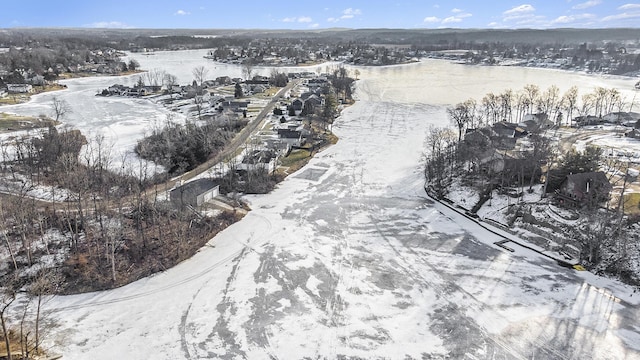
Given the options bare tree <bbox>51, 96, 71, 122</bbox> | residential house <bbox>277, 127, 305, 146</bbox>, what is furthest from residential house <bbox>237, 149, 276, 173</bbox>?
bare tree <bbox>51, 96, 71, 122</bbox>

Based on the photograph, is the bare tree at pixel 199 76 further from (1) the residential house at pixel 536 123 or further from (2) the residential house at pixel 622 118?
(2) the residential house at pixel 622 118

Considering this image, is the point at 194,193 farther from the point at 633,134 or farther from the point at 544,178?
the point at 633,134

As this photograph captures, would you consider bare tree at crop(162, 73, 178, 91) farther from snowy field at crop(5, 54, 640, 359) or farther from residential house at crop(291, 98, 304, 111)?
snowy field at crop(5, 54, 640, 359)

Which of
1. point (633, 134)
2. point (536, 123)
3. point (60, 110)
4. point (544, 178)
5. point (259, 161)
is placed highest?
point (60, 110)

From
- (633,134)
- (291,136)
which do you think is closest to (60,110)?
(291,136)

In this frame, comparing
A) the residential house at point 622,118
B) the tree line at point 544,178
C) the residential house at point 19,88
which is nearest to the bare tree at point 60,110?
the residential house at point 19,88

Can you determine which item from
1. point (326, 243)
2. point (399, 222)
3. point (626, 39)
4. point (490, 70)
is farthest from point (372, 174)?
point (626, 39)
